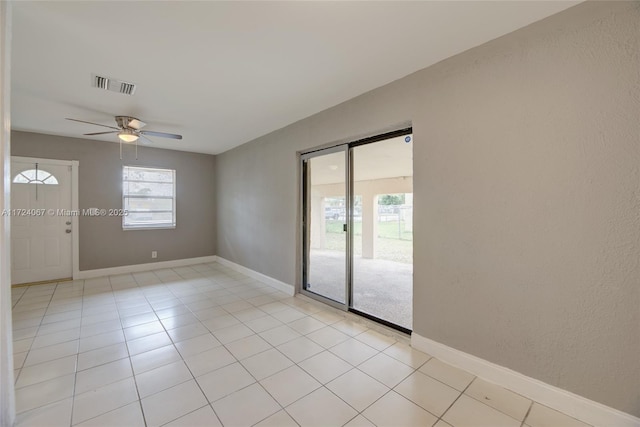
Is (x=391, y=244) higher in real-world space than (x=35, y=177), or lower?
lower

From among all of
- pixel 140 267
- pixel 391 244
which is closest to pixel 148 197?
pixel 140 267

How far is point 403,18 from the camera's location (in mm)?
1769

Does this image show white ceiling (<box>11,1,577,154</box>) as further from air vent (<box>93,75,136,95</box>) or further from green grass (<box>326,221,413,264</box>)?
green grass (<box>326,221,413,264</box>)

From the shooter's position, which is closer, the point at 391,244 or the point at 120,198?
the point at 120,198

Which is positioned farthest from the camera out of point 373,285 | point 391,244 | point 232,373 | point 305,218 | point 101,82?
point 391,244

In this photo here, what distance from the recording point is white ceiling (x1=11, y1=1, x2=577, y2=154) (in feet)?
5.58

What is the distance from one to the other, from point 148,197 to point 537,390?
21.3ft

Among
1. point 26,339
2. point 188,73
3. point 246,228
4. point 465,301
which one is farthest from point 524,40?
point 26,339

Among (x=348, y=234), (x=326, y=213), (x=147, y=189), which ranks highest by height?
(x=147, y=189)

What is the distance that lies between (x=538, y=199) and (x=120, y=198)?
6.37m

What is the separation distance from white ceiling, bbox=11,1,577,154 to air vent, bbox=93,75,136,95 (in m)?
0.07

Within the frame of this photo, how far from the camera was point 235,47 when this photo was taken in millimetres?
2098

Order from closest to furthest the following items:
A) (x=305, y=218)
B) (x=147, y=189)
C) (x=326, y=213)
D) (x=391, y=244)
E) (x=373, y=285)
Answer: (x=305, y=218) < (x=326, y=213) < (x=373, y=285) < (x=147, y=189) < (x=391, y=244)

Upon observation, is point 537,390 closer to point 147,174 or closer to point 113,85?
point 113,85
